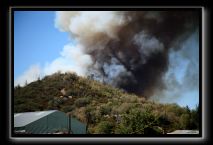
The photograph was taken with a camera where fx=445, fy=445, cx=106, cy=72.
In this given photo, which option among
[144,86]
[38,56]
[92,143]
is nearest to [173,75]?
[144,86]

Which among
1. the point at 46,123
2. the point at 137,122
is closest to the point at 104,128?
the point at 137,122

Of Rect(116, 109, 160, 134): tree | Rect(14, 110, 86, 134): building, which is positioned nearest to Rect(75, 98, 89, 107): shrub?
Rect(14, 110, 86, 134): building

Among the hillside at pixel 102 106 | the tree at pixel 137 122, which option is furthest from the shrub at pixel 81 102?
the tree at pixel 137 122

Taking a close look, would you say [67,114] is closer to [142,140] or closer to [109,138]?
[109,138]

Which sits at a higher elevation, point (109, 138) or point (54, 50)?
point (54, 50)

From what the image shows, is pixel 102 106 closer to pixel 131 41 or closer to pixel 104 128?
pixel 104 128

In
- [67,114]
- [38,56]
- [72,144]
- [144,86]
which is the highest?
[38,56]
